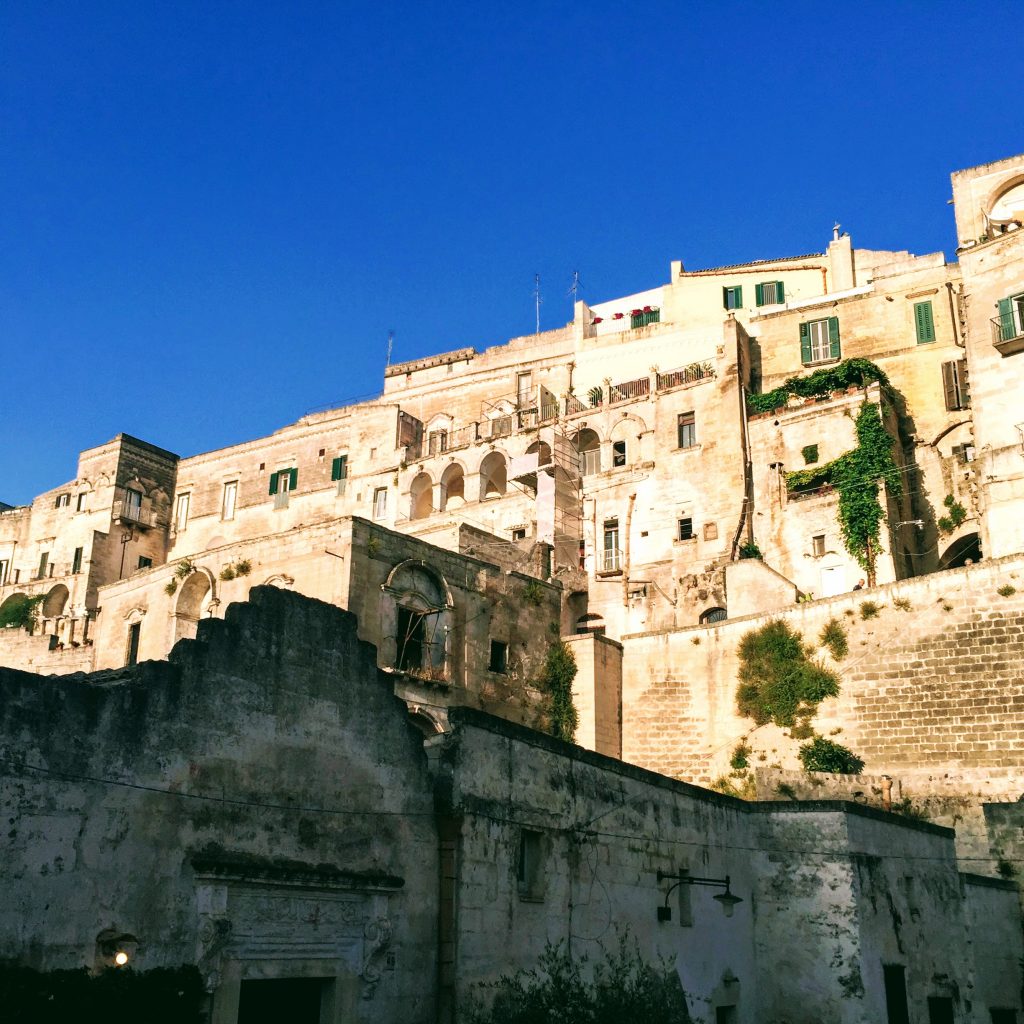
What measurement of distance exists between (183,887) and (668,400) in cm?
3114

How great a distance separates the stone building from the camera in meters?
11.2

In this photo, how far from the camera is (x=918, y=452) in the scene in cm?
3806

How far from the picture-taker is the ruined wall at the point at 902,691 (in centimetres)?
2622

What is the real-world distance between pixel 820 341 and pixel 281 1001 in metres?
34.4

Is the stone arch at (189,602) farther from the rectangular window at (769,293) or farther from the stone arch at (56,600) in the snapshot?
the rectangular window at (769,293)

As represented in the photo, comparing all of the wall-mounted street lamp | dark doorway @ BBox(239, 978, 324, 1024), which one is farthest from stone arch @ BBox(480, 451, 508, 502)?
dark doorway @ BBox(239, 978, 324, 1024)

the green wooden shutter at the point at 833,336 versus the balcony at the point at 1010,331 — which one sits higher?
the green wooden shutter at the point at 833,336

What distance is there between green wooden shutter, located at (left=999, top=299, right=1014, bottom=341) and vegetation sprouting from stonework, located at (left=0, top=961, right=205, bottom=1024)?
94.0ft

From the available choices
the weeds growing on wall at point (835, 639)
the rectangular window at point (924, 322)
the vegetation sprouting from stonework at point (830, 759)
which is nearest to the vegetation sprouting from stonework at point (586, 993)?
the vegetation sprouting from stonework at point (830, 759)

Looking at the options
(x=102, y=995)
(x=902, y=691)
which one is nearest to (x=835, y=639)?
(x=902, y=691)

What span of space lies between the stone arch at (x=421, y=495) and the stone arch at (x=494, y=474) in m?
2.74

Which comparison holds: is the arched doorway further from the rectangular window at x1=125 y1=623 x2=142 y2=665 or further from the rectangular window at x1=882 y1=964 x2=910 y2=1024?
the rectangular window at x1=882 y1=964 x2=910 y2=1024

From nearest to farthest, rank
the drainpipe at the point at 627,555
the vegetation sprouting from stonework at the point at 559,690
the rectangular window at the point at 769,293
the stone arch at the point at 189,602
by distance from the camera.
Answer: the stone arch at the point at 189,602 < the vegetation sprouting from stonework at the point at 559,690 < the drainpipe at the point at 627,555 < the rectangular window at the point at 769,293

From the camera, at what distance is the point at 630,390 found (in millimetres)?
44125
